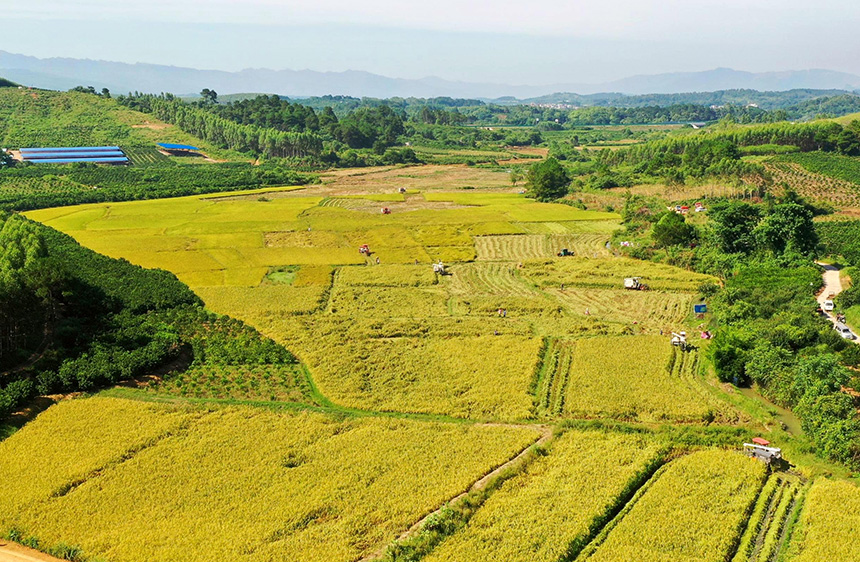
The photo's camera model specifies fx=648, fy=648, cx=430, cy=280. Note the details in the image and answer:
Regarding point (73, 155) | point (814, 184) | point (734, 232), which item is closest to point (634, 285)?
point (734, 232)

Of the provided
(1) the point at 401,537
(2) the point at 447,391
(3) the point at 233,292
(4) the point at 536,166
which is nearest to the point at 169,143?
(4) the point at 536,166

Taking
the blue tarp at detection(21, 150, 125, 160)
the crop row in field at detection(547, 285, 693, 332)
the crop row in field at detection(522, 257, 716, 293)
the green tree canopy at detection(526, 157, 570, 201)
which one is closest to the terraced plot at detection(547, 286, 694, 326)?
the crop row in field at detection(547, 285, 693, 332)

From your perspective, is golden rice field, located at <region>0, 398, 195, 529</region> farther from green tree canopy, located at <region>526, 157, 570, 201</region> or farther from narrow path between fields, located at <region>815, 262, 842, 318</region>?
green tree canopy, located at <region>526, 157, 570, 201</region>

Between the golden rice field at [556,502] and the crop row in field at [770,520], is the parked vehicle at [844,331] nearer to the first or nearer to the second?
the crop row in field at [770,520]

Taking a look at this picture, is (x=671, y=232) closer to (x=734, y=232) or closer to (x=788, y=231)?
(x=734, y=232)

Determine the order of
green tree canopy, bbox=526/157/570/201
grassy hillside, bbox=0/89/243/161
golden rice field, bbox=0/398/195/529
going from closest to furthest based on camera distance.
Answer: golden rice field, bbox=0/398/195/529
green tree canopy, bbox=526/157/570/201
grassy hillside, bbox=0/89/243/161

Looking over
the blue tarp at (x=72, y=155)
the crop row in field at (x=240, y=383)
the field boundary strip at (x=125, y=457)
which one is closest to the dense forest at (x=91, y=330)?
the crop row in field at (x=240, y=383)
